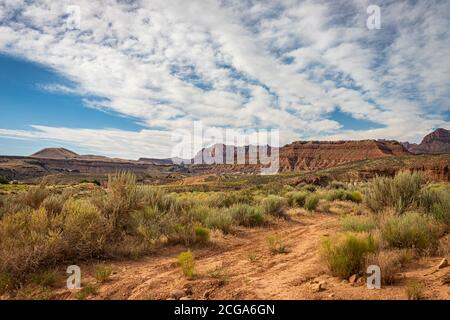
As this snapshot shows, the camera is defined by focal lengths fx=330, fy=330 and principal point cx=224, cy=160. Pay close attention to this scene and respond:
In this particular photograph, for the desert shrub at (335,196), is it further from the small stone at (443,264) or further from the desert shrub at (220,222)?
the small stone at (443,264)

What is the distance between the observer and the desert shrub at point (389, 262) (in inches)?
193

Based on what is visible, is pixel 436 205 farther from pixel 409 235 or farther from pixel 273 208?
pixel 273 208

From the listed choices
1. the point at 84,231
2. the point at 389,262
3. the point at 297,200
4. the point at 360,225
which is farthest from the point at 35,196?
the point at 297,200

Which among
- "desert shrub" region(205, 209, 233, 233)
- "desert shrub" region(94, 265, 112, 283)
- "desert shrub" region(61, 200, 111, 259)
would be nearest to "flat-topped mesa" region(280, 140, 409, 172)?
"desert shrub" region(205, 209, 233, 233)

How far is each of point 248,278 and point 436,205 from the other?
5.84 meters

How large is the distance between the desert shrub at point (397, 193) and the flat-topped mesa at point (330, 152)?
99840mm

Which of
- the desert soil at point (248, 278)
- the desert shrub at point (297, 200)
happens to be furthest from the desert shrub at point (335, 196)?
the desert soil at point (248, 278)

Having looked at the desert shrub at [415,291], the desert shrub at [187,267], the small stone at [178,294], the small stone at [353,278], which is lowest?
the small stone at [178,294]

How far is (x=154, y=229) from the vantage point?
8.86 m

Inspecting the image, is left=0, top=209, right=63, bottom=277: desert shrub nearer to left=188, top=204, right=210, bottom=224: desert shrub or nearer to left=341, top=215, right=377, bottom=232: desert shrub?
left=188, top=204, right=210, bottom=224: desert shrub
